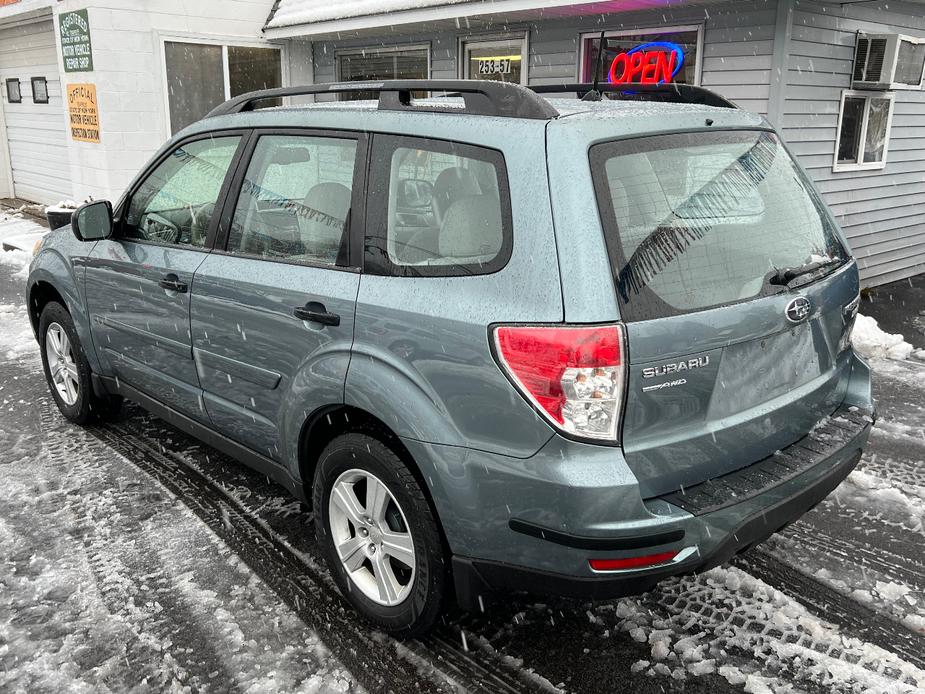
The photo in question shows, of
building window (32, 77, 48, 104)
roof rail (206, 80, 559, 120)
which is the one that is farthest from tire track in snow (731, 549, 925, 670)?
building window (32, 77, 48, 104)

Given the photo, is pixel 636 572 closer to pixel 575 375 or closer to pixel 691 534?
pixel 691 534

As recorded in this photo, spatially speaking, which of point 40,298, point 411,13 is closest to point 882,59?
point 411,13

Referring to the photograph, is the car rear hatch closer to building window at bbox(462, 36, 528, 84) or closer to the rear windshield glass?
the rear windshield glass

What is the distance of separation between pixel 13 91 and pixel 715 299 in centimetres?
1678

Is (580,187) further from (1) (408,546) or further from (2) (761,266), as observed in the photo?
(1) (408,546)

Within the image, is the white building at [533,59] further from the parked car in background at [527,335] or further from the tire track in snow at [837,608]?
the tire track in snow at [837,608]

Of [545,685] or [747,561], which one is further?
[747,561]

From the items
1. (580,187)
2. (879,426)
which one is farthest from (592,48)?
(580,187)

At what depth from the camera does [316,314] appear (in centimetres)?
283

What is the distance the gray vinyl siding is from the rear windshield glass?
5269 mm

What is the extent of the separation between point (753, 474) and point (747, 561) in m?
1.02

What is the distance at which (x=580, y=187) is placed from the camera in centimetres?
228

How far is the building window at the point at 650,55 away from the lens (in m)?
8.01

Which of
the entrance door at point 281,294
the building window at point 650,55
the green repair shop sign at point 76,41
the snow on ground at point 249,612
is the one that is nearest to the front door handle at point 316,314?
the entrance door at point 281,294
